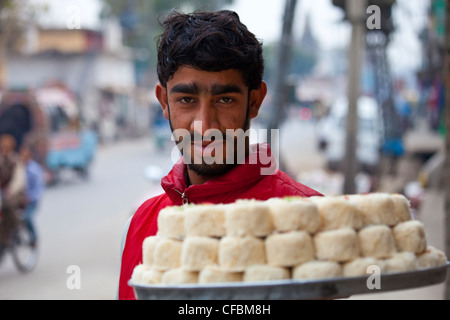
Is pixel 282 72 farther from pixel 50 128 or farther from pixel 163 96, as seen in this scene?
pixel 50 128

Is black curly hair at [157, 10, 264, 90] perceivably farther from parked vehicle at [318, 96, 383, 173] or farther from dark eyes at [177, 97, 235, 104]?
parked vehicle at [318, 96, 383, 173]

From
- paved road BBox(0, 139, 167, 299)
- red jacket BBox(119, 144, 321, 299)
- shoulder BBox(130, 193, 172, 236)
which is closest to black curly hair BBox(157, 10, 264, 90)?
red jacket BBox(119, 144, 321, 299)

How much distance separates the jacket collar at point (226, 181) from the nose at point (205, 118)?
0.56 ft

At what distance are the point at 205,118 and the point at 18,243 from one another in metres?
8.52

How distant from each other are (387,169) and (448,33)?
15353mm

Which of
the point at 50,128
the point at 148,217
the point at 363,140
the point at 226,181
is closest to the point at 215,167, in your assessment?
the point at 226,181

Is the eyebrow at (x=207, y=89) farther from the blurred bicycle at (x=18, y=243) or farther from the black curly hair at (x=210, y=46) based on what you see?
the blurred bicycle at (x=18, y=243)

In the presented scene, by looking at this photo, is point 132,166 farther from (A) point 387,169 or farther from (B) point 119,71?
(B) point 119,71

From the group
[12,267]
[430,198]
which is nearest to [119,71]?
[430,198]

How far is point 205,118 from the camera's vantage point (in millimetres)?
2133

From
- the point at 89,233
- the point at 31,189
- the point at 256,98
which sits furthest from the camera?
the point at 89,233

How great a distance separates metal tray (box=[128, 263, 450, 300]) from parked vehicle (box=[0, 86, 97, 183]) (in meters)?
19.4

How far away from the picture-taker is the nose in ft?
7.00

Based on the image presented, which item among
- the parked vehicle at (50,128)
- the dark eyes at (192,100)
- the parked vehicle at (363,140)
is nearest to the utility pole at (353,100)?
the dark eyes at (192,100)
